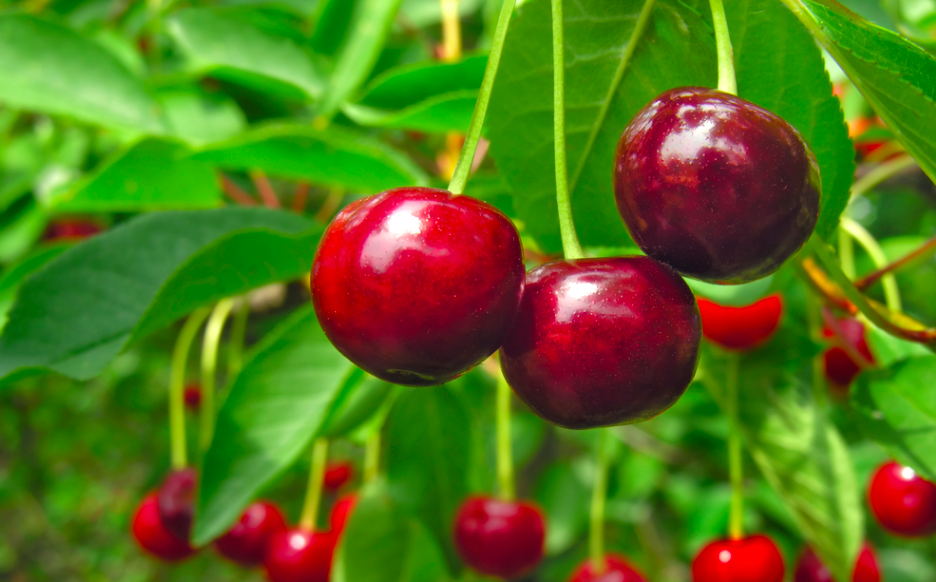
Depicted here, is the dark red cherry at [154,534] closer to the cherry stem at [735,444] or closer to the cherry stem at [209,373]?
the cherry stem at [209,373]

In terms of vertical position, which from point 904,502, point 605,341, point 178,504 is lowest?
point 178,504

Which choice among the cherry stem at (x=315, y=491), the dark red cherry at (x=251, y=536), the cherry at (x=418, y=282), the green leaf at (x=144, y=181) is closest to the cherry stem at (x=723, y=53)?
the cherry at (x=418, y=282)

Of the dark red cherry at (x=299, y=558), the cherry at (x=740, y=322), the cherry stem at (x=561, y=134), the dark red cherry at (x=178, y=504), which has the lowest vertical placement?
the dark red cherry at (x=299, y=558)

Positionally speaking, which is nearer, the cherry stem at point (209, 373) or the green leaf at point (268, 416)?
the green leaf at point (268, 416)

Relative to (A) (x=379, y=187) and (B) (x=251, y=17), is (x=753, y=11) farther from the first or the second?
(B) (x=251, y=17)

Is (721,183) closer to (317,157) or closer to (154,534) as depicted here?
(317,157)

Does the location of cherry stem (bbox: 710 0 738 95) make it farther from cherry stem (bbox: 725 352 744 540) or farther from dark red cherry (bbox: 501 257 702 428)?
cherry stem (bbox: 725 352 744 540)

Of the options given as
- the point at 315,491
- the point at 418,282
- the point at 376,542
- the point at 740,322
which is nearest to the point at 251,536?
the point at 315,491
